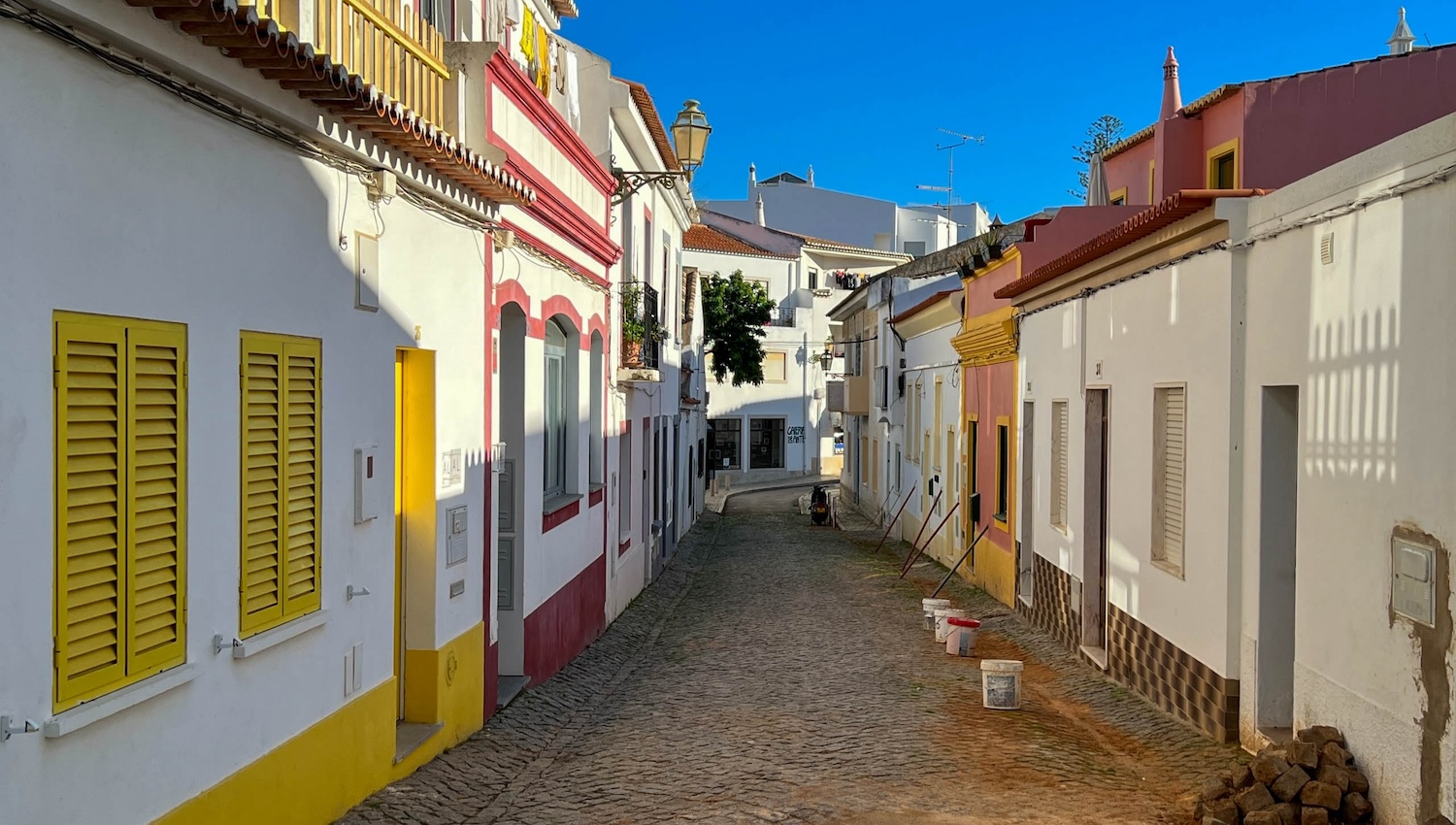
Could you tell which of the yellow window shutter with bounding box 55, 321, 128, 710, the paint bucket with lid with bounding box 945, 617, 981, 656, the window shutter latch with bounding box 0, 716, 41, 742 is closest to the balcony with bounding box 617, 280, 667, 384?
the paint bucket with lid with bounding box 945, 617, 981, 656

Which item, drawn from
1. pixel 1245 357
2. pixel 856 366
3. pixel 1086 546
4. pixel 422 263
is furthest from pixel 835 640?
pixel 856 366

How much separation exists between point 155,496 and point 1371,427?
17.6ft

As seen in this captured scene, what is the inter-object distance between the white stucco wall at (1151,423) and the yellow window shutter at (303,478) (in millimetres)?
5384

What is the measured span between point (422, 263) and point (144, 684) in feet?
11.3

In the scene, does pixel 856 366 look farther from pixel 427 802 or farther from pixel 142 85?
pixel 142 85

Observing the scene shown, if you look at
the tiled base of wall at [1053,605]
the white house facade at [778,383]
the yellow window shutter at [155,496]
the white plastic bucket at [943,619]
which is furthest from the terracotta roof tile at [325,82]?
the white house facade at [778,383]

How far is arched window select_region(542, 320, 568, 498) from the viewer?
1143 centimetres

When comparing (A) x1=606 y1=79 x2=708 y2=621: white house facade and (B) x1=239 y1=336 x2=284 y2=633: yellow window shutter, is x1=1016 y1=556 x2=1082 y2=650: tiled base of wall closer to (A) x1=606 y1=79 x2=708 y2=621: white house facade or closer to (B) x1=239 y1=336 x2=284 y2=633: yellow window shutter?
(A) x1=606 y1=79 x2=708 y2=621: white house facade

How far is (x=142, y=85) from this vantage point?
14.1ft

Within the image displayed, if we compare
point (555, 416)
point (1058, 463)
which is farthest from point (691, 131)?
point (1058, 463)

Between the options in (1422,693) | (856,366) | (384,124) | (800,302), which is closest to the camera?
(1422,693)

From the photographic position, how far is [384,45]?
6.79 meters

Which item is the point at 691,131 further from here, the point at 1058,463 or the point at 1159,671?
the point at 1159,671

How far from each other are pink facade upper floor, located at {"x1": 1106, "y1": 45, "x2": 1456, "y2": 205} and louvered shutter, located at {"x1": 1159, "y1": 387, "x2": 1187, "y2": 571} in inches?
270
